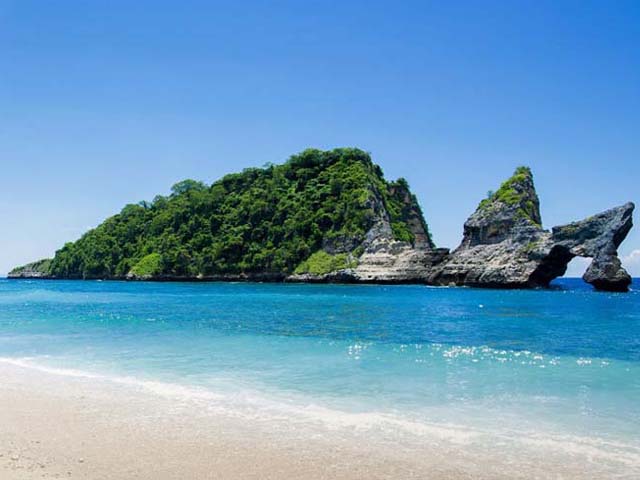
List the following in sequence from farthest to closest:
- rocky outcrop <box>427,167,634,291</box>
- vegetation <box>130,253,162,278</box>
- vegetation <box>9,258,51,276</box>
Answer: vegetation <box>9,258,51,276</box>
vegetation <box>130,253,162,278</box>
rocky outcrop <box>427,167,634,291</box>

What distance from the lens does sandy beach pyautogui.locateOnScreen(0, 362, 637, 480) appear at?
7117mm

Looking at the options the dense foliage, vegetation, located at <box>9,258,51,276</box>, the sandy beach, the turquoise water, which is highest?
the dense foliage

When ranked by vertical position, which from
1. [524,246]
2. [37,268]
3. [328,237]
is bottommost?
[37,268]

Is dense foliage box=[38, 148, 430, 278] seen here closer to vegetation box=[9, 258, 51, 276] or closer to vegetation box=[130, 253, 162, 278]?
vegetation box=[130, 253, 162, 278]

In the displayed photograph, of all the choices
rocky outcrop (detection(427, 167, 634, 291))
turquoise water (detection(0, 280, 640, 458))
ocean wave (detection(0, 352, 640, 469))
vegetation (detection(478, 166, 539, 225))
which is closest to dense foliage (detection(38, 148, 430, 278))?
rocky outcrop (detection(427, 167, 634, 291))

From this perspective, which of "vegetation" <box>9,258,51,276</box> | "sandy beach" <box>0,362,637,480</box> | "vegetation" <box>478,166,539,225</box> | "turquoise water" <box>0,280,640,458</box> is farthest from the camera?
"vegetation" <box>9,258,51,276</box>

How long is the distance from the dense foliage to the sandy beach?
84676 millimetres

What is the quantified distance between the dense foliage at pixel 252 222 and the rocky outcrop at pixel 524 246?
2003 centimetres

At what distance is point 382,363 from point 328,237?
8437 cm

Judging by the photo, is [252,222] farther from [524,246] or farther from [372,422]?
[372,422]

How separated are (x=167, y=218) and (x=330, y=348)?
117 m

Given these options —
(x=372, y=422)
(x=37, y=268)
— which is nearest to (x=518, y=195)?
(x=372, y=422)

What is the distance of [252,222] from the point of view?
116 meters

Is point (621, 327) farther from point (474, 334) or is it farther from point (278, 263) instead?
point (278, 263)
